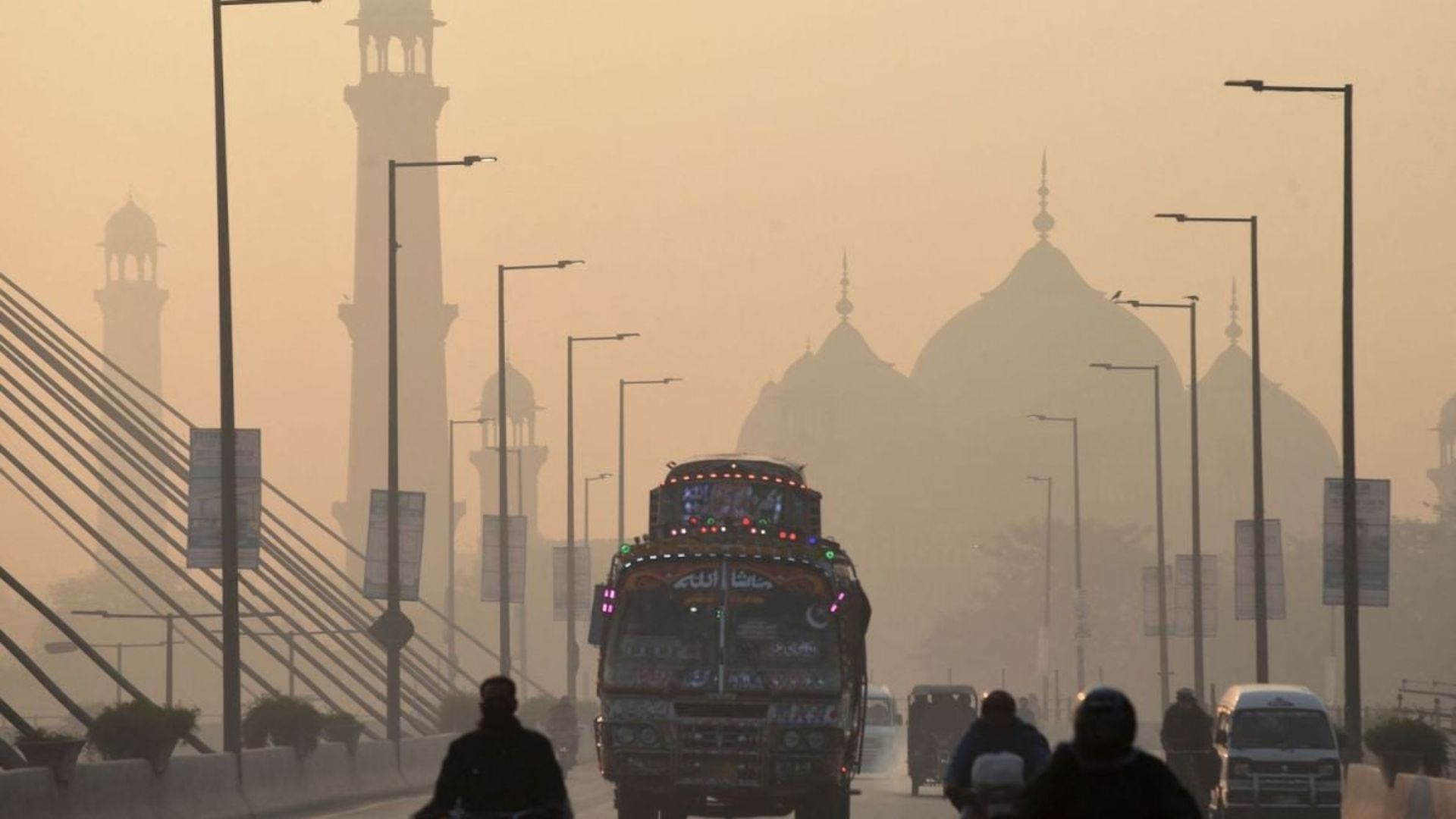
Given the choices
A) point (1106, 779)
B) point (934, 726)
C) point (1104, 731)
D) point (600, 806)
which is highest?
point (1104, 731)

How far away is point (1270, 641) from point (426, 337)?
38968 mm

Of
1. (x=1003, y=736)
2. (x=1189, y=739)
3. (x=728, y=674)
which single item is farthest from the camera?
(x=1189, y=739)

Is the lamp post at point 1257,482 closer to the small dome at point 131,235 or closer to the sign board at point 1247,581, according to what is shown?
the sign board at point 1247,581

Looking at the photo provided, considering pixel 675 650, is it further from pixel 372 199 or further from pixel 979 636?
→ pixel 979 636

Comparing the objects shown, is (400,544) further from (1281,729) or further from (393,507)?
(1281,729)

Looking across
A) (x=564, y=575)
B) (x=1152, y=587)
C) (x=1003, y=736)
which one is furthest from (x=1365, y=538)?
(x=1152, y=587)

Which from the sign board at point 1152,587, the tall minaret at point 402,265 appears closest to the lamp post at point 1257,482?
the sign board at point 1152,587

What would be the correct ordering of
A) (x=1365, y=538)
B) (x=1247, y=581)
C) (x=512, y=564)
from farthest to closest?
(x=512, y=564) → (x=1247, y=581) → (x=1365, y=538)

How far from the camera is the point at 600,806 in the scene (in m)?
41.3

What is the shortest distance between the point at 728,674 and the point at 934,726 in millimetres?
28930

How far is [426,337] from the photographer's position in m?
156

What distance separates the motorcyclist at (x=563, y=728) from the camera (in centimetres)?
5506

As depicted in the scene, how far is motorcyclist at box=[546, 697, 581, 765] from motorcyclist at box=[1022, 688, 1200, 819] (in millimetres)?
Answer: 40269

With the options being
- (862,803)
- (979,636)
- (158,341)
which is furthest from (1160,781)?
(158,341)
